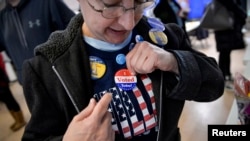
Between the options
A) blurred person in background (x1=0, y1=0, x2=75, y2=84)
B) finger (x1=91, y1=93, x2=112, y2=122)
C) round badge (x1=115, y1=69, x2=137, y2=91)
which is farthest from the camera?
blurred person in background (x1=0, y1=0, x2=75, y2=84)

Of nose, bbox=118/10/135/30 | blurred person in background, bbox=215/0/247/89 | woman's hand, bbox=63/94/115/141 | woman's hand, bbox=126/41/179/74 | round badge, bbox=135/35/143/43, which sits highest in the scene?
nose, bbox=118/10/135/30

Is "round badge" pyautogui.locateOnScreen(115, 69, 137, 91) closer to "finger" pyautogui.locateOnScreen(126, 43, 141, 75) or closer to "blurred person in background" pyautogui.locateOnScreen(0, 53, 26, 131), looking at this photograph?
"finger" pyautogui.locateOnScreen(126, 43, 141, 75)

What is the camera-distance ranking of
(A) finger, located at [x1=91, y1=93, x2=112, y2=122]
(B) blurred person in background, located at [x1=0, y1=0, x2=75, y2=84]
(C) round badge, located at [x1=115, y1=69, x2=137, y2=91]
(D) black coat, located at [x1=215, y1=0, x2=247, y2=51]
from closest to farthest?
1. (A) finger, located at [x1=91, y1=93, x2=112, y2=122]
2. (C) round badge, located at [x1=115, y1=69, x2=137, y2=91]
3. (B) blurred person in background, located at [x1=0, y1=0, x2=75, y2=84]
4. (D) black coat, located at [x1=215, y1=0, x2=247, y2=51]

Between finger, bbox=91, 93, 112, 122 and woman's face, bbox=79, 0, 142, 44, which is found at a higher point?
woman's face, bbox=79, 0, 142, 44

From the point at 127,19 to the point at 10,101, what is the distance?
2.67m

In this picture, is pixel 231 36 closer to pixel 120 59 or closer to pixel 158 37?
pixel 158 37

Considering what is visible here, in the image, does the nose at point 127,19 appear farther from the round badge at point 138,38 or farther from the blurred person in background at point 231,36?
the blurred person in background at point 231,36

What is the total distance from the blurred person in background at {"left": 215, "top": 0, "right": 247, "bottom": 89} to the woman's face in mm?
2389

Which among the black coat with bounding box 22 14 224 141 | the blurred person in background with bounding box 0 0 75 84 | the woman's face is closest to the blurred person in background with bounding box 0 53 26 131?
the blurred person in background with bounding box 0 0 75 84

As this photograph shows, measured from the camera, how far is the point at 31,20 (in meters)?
1.69

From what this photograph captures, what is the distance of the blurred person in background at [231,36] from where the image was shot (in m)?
2.73

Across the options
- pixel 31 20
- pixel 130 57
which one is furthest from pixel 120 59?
pixel 31 20

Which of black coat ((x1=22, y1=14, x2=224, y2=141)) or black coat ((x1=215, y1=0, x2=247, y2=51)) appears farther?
black coat ((x1=215, y1=0, x2=247, y2=51))

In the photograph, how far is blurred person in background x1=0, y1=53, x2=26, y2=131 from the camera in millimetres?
2805
